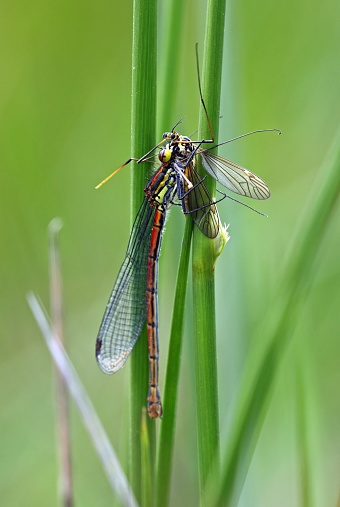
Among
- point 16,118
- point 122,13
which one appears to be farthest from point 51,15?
point 16,118

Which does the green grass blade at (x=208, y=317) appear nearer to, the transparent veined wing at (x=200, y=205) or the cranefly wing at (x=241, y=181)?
the transparent veined wing at (x=200, y=205)

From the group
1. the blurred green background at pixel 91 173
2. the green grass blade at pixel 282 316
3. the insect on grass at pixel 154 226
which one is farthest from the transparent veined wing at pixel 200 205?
the blurred green background at pixel 91 173

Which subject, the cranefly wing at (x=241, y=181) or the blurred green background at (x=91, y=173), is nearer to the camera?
the cranefly wing at (x=241, y=181)

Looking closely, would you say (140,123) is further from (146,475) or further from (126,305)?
(126,305)

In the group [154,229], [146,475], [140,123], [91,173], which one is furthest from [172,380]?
[91,173]

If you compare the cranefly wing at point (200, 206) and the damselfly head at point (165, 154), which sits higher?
the damselfly head at point (165, 154)

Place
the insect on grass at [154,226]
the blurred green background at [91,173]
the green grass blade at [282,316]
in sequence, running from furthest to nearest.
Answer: the blurred green background at [91,173]
the insect on grass at [154,226]
the green grass blade at [282,316]

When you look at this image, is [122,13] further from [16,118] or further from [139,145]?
[139,145]
